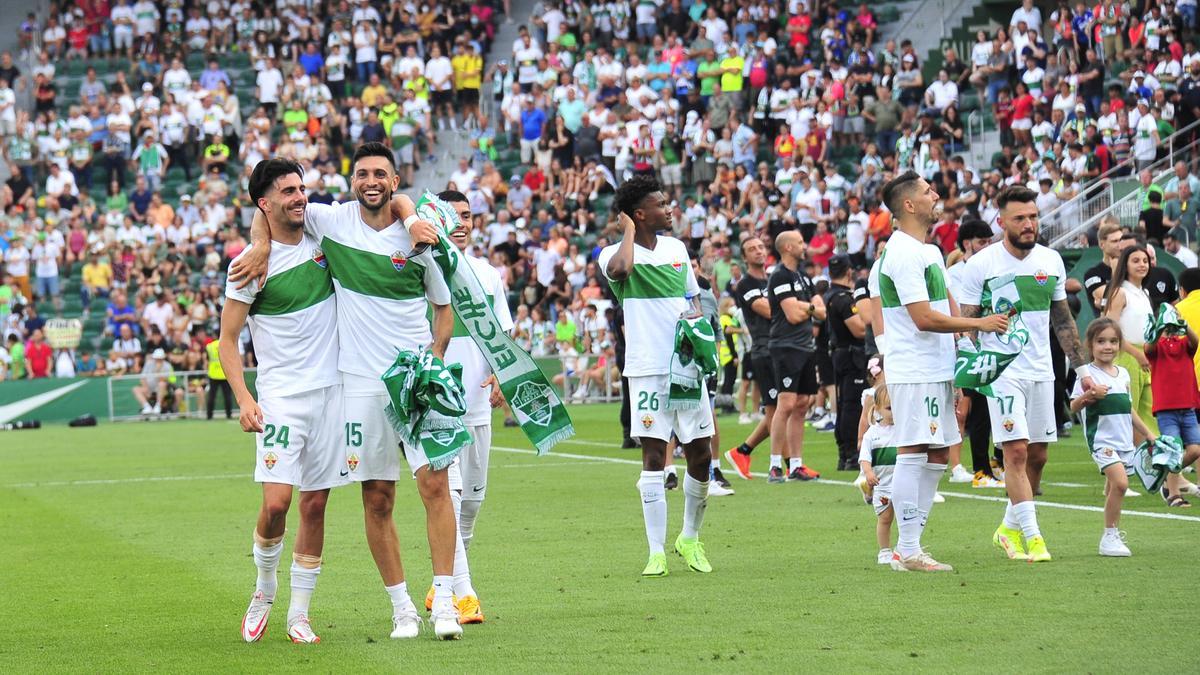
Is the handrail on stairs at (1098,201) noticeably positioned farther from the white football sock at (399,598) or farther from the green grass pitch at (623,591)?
the white football sock at (399,598)

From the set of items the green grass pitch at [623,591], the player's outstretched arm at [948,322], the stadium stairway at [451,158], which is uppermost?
the stadium stairway at [451,158]

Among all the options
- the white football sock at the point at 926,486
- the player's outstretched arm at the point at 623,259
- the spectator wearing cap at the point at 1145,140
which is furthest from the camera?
the spectator wearing cap at the point at 1145,140

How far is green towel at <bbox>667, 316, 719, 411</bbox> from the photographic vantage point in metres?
9.91

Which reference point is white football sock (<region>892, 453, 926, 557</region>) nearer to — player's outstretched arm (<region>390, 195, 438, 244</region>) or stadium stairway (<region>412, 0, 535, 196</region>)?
player's outstretched arm (<region>390, 195, 438, 244</region>)

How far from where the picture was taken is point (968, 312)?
10.4 m

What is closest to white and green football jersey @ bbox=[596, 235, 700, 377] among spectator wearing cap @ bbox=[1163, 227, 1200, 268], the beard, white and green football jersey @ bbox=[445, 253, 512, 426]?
white and green football jersey @ bbox=[445, 253, 512, 426]

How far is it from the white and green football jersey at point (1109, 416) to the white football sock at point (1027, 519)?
0.88 metres

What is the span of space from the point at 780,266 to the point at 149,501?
6429 millimetres

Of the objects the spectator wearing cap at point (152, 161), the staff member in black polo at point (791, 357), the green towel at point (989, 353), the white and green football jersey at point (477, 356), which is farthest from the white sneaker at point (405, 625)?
the spectator wearing cap at point (152, 161)

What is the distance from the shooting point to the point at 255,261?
7.88 m

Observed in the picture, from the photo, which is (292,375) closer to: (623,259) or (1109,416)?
(623,259)

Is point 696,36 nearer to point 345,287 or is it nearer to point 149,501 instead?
point 149,501

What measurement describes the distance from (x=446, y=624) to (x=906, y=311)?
11.3ft

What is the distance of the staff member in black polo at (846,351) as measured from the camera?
16.4 meters
